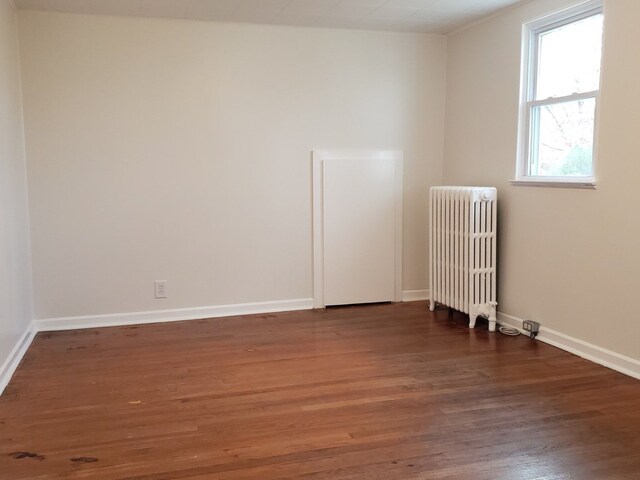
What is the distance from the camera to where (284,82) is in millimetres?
4512

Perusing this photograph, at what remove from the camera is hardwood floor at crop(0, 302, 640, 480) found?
2.22 meters

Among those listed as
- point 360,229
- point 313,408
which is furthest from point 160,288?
point 313,408

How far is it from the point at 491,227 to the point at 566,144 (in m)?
0.77

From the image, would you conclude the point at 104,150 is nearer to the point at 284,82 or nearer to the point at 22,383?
the point at 284,82

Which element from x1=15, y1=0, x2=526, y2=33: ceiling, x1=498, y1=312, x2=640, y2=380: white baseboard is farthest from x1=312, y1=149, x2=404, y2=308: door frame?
x1=498, y1=312, x2=640, y2=380: white baseboard

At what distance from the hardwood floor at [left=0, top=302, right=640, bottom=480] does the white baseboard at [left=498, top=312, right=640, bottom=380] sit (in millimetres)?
72

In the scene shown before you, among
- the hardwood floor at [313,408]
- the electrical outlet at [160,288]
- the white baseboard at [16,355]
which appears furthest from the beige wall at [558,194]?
the white baseboard at [16,355]

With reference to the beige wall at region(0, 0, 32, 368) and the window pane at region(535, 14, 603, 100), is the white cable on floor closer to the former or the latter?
the window pane at region(535, 14, 603, 100)

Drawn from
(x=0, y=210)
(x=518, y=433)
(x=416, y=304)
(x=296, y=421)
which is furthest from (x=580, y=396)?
(x=0, y=210)

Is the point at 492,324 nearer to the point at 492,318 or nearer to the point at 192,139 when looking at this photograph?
the point at 492,318

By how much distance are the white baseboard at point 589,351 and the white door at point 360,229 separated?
1.23 meters

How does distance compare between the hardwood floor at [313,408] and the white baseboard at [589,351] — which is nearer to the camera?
the hardwood floor at [313,408]

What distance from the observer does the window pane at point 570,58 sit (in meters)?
3.42

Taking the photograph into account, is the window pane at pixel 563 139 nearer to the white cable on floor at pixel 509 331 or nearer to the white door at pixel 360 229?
the white cable on floor at pixel 509 331
